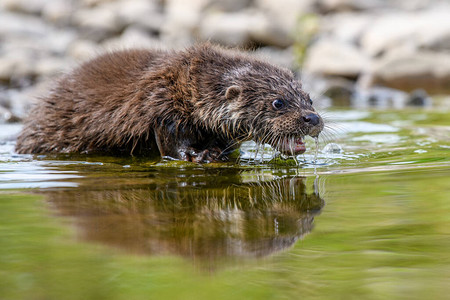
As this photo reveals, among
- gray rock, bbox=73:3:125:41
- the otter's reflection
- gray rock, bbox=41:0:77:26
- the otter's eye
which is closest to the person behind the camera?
the otter's reflection

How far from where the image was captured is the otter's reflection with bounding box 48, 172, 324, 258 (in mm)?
3133

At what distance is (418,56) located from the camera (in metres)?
19.6

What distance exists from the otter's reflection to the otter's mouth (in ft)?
3.05

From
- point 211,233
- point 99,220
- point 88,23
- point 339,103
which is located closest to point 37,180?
point 99,220

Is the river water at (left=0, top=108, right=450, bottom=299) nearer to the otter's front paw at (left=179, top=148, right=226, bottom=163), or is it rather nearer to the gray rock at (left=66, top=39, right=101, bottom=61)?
the otter's front paw at (left=179, top=148, right=226, bottom=163)

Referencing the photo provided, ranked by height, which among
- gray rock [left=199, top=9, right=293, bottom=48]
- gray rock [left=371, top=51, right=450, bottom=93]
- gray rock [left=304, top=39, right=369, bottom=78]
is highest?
gray rock [left=199, top=9, right=293, bottom=48]

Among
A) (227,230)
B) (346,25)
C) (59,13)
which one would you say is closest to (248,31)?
(346,25)

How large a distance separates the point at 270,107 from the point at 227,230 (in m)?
3.21

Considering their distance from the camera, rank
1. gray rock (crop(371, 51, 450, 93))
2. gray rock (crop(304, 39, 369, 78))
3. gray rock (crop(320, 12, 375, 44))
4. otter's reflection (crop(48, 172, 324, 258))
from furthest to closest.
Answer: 1. gray rock (crop(320, 12, 375, 44))
2. gray rock (crop(304, 39, 369, 78))
3. gray rock (crop(371, 51, 450, 93))
4. otter's reflection (crop(48, 172, 324, 258))

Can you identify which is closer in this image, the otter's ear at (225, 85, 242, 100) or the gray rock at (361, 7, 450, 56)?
the otter's ear at (225, 85, 242, 100)

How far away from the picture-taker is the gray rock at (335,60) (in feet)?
68.6

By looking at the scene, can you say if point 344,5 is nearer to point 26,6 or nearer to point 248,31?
point 248,31

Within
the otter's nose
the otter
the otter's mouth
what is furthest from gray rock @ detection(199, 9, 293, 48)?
the otter's nose

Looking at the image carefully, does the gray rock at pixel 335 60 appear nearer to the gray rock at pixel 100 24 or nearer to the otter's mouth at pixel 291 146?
the gray rock at pixel 100 24
